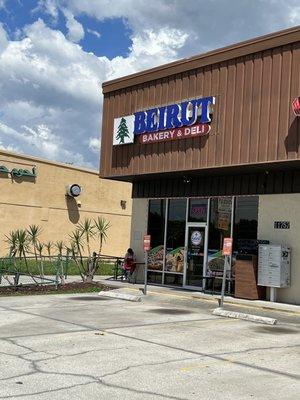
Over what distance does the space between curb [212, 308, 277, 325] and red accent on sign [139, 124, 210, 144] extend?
532 centimetres

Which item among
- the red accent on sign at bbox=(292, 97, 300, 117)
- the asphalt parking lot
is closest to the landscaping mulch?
the asphalt parking lot

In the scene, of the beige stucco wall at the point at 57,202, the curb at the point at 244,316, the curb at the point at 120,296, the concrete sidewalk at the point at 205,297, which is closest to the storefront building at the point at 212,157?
the concrete sidewalk at the point at 205,297

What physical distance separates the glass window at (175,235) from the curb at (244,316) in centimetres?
505

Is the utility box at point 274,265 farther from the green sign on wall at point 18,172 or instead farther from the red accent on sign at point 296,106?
the green sign on wall at point 18,172

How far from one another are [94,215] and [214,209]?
18884 millimetres

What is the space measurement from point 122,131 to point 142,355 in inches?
462

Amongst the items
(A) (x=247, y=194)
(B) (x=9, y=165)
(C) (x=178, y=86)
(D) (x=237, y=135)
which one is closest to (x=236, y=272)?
(A) (x=247, y=194)

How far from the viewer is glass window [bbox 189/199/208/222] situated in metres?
18.5

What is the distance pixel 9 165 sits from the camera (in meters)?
30.9

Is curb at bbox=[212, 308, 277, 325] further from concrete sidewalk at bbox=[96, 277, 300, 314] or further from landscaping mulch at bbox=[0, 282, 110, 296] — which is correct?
landscaping mulch at bbox=[0, 282, 110, 296]

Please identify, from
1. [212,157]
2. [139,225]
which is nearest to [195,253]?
[139,225]

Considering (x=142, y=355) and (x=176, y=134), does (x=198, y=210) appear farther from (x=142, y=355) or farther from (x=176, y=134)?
(x=142, y=355)

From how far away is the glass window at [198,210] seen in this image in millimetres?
18547

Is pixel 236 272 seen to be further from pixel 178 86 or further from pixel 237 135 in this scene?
pixel 178 86
